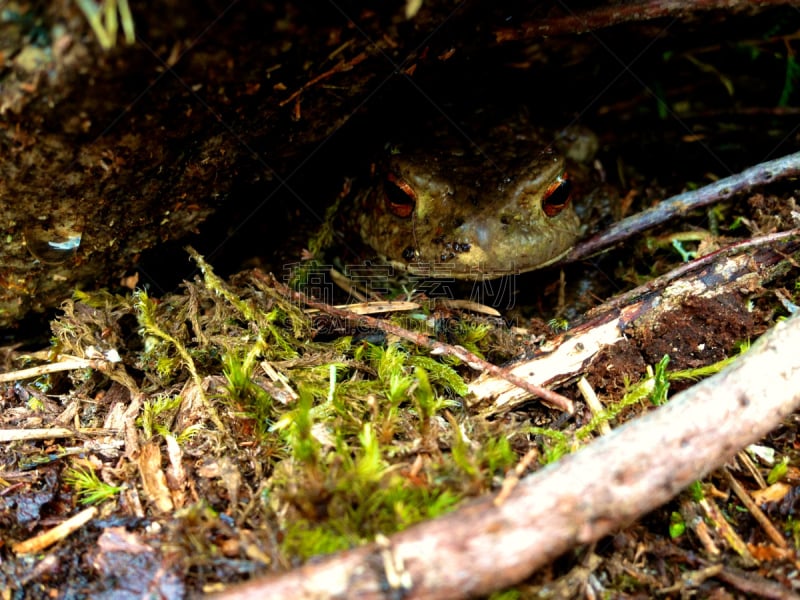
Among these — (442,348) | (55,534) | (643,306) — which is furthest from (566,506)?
(55,534)

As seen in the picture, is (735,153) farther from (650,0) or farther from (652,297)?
(652,297)

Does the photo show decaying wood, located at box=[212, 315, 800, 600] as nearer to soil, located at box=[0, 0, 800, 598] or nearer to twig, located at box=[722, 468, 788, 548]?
soil, located at box=[0, 0, 800, 598]

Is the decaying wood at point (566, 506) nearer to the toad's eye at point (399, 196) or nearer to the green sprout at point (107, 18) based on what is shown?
the green sprout at point (107, 18)

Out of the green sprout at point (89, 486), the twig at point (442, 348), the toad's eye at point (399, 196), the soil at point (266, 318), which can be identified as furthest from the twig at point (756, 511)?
the green sprout at point (89, 486)

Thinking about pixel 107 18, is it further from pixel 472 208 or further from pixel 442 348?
pixel 472 208

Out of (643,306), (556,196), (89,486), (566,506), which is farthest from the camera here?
(556,196)

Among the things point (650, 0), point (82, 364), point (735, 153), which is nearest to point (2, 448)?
point (82, 364)

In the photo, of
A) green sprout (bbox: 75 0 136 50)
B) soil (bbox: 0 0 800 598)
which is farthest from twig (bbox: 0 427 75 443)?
green sprout (bbox: 75 0 136 50)
